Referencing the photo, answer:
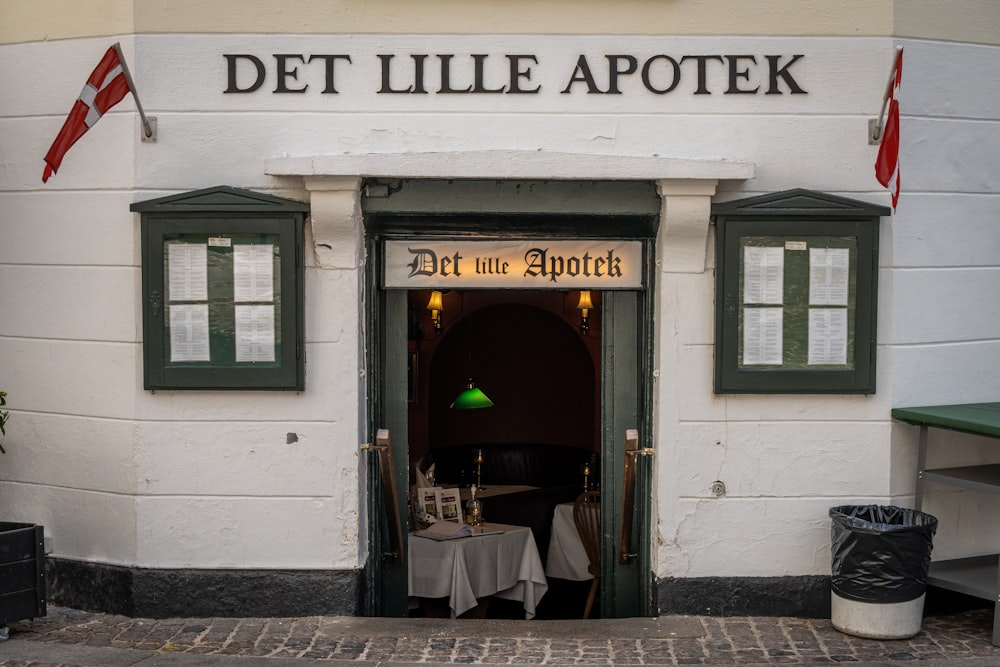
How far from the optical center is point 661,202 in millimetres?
7297

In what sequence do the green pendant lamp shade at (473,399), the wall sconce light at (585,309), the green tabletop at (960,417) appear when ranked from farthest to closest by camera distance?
the wall sconce light at (585,309) → the green pendant lamp shade at (473,399) → the green tabletop at (960,417)

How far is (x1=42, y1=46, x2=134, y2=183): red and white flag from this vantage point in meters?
6.76

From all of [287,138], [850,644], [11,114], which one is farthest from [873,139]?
[11,114]

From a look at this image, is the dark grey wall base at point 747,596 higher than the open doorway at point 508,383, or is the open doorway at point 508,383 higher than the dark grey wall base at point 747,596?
the open doorway at point 508,383

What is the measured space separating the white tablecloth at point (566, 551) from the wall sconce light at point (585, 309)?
2794 millimetres

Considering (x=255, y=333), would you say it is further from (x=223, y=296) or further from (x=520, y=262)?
(x=520, y=262)

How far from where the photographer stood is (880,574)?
272 inches

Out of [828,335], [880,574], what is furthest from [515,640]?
[828,335]

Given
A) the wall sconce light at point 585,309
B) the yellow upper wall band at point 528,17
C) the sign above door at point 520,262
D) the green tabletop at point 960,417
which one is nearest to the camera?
the green tabletop at point 960,417

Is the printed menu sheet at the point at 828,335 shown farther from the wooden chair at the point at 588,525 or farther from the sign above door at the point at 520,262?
the wooden chair at the point at 588,525

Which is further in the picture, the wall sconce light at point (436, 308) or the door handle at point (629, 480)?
the wall sconce light at point (436, 308)

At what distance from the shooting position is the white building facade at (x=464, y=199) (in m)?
7.25

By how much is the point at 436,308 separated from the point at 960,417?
6.82m

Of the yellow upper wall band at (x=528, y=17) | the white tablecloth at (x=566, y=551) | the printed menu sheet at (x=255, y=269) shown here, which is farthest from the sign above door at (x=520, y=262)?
the white tablecloth at (x=566, y=551)
